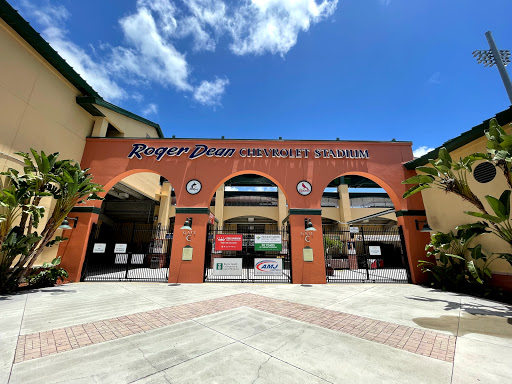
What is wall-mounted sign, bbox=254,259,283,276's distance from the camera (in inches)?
412

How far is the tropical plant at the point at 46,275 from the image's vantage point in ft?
27.6

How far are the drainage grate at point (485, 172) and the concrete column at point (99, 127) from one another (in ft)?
59.6

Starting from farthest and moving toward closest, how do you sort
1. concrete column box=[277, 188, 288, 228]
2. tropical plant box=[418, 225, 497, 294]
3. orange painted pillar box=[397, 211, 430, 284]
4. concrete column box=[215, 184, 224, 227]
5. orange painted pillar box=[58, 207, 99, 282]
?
concrete column box=[277, 188, 288, 228] < concrete column box=[215, 184, 224, 227] < orange painted pillar box=[397, 211, 430, 284] < orange painted pillar box=[58, 207, 99, 282] < tropical plant box=[418, 225, 497, 294]

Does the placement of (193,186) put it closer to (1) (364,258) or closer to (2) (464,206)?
(1) (364,258)

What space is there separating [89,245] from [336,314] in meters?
11.4

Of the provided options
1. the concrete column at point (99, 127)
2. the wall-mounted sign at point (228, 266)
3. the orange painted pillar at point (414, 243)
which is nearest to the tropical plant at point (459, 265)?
the orange painted pillar at point (414, 243)

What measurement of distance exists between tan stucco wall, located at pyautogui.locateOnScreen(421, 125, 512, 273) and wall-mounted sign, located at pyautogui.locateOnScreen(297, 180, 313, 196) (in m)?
5.91

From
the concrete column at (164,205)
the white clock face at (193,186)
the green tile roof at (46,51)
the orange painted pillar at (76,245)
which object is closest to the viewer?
the green tile roof at (46,51)

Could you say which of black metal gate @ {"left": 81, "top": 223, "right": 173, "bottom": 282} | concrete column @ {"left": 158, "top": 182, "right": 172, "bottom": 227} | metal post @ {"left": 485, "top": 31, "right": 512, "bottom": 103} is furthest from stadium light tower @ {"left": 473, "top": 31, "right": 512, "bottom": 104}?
concrete column @ {"left": 158, "top": 182, "right": 172, "bottom": 227}

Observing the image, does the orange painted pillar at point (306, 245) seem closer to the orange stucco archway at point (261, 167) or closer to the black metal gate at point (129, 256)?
the orange stucco archway at point (261, 167)

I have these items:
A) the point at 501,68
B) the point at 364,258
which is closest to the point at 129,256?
the point at 364,258

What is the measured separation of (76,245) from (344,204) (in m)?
23.3

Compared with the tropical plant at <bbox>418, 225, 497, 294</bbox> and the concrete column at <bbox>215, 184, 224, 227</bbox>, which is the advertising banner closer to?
the concrete column at <bbox>215, 184, 224, 227</bbox>

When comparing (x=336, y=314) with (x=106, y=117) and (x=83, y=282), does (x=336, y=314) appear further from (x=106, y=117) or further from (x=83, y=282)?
(x=106, y=117)
